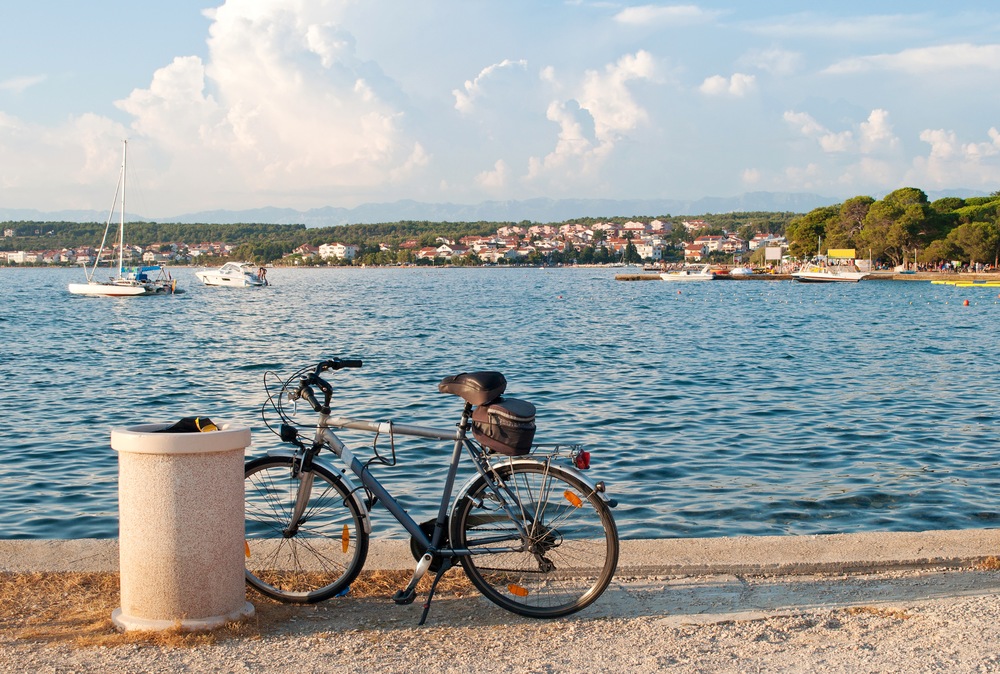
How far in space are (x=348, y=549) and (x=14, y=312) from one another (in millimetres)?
66296

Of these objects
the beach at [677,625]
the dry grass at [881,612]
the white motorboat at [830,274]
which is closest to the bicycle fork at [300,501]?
the beach at [677,625]

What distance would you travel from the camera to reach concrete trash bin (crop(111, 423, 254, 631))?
15.5 feet

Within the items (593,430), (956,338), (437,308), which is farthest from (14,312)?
(593,430)

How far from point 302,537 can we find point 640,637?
202cm

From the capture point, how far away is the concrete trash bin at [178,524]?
15.5 feet

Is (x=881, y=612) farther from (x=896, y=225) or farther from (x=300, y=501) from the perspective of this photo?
(x=896, y=225)

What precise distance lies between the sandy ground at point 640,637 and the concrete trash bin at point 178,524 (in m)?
0.21

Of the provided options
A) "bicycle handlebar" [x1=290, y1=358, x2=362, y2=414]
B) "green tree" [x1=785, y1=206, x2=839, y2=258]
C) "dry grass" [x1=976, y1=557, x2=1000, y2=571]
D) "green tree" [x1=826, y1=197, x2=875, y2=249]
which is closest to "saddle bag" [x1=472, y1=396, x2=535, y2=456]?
"bicycle handlebar" [x1=290, y1=358, x2=362, y2=414]

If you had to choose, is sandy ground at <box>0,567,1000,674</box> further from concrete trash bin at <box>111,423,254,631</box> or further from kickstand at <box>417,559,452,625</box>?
concrete trash bin at <box>111,423,254,631</box>

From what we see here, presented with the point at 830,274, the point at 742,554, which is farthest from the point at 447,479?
the point at 830,274

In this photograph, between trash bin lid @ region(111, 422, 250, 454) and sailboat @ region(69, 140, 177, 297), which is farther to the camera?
sailboat @ region(69, 140, 177, 297)

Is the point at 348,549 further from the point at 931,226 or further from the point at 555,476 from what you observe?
the point at 931,226

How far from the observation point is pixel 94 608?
5.15 meters

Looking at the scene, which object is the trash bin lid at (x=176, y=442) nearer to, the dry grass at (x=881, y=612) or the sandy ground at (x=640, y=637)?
the sandy ground at (x=640, y=637)
